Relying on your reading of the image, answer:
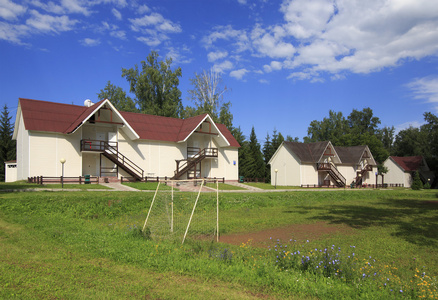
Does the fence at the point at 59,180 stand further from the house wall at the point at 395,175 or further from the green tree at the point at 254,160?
the house wall at the point at 395,175

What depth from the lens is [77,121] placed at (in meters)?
29.5

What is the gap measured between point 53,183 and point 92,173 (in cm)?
409

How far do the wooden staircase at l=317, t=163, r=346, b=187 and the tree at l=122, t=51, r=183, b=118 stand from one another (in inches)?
927

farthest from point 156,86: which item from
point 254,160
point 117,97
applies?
point 254,160

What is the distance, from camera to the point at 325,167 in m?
48.4

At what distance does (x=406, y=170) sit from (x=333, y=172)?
21.9 metres

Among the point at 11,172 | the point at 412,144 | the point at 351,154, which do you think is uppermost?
the point at 412,144

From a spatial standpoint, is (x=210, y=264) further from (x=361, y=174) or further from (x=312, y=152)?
(x=361, y=174)

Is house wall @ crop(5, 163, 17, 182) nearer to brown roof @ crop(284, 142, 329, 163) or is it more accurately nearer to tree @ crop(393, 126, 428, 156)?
brown roof @ crop(284, 142, 329, 163)

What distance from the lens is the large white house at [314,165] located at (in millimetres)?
46656

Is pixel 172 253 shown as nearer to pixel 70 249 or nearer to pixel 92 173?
pixel 70 249

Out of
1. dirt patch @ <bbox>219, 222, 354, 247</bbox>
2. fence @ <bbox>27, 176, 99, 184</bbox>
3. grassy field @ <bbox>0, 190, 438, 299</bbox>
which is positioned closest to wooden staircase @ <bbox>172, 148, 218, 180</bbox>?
fence @ <bbox>27, 176, 99, 184</bbox>

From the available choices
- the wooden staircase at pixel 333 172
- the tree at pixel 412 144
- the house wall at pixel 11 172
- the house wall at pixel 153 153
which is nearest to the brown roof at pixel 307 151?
the wooden staircase at pixel 333 172

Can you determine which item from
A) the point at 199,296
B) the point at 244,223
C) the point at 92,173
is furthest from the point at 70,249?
the point at 92,173
